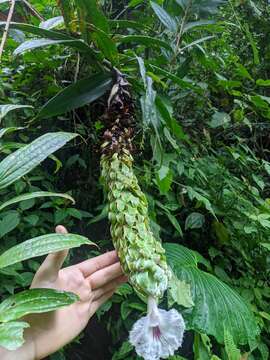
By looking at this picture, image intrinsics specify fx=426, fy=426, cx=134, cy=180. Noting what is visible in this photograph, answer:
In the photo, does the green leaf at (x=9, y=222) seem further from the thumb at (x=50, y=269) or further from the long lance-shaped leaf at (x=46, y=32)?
the long lance-shaped leaf at (x=46, y=32)

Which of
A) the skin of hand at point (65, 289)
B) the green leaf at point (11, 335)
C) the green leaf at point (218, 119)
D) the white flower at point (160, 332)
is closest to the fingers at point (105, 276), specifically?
the skin of hand at point (65, 289)

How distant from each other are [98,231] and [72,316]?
1.52ft

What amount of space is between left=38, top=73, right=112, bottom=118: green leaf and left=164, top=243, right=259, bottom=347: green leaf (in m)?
0.45

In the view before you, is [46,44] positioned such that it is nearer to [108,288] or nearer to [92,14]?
[92,14]

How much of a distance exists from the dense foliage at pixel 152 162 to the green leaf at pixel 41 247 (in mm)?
296

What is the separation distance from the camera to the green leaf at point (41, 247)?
0.46 metres

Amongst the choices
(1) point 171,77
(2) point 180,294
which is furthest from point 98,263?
(1) point 171,77

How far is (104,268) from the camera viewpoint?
73cm

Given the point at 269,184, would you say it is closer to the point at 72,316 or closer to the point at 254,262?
the point at 254,262

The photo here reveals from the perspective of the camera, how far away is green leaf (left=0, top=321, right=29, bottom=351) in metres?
0.35

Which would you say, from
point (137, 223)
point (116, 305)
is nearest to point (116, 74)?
point (137, 223)

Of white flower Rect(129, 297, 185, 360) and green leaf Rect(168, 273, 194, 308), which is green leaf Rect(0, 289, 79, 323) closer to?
white flower Rect(129, 297, 185, 360)

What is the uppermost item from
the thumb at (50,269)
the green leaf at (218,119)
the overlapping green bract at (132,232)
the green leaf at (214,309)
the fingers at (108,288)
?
the overlapping green bract at (132,232)

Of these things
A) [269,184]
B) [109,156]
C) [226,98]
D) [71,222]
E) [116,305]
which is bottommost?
[269,184]
